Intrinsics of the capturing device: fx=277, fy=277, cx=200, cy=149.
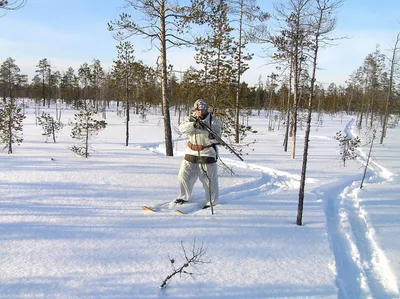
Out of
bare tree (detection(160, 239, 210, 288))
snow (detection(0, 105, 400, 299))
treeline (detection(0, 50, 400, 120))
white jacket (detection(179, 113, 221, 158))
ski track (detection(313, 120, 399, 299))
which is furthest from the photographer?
treeline (detection(0, 50, 400, 120))

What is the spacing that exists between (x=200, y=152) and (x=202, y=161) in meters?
0.19

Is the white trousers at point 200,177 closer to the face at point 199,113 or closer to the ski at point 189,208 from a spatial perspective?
the ski at point 189,208

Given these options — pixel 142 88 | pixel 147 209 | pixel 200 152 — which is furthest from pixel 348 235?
pixel 142 88

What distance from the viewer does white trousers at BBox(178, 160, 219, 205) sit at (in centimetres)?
559

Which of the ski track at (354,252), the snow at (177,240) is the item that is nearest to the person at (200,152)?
the snow at (177,240)

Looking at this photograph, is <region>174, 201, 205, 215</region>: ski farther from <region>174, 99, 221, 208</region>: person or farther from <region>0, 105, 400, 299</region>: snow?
<region>0, 105, 400, 299</region>: snow

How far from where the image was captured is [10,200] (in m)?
5.11

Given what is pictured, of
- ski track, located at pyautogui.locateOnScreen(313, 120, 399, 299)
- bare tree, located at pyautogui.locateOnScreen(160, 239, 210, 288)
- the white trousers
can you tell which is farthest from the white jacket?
ski track, located at pyautogui.locateOnScreen(313, 120, 399, 299)

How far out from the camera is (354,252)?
14.3 ft

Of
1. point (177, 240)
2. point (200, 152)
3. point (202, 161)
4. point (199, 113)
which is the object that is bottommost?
point (177, 240)

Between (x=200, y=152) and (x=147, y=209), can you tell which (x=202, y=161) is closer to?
(x=200, y=152)

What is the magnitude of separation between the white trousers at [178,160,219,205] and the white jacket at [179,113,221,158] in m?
0.25

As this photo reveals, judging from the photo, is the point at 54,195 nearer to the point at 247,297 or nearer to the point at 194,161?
the point at 194,161

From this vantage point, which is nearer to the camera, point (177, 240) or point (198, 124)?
point (177, 240)
